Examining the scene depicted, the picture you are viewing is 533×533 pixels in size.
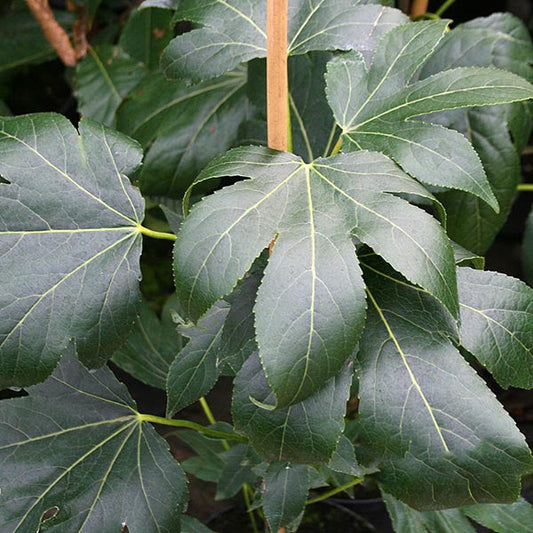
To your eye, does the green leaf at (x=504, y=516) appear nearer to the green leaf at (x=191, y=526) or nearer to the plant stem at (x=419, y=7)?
the green leaf at (x=191, y=526)

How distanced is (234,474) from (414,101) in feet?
1.75

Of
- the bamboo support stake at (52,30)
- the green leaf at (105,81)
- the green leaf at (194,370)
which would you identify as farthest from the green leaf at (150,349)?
the bamboo support stake at (52,30)

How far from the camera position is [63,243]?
58 cm

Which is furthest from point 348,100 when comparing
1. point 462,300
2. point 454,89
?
point 462,300

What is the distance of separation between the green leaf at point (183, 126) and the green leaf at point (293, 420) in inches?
18.0

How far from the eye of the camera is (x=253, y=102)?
0.84 metres

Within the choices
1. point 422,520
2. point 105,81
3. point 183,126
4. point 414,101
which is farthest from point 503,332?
point 105,81

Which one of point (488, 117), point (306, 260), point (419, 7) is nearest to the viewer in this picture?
point (306, 260)

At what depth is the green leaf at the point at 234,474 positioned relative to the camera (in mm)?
871

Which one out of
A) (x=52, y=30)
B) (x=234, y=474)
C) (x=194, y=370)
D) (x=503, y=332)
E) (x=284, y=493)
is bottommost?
(x=234, y=474)

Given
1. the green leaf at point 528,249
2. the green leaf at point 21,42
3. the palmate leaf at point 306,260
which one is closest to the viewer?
the palmate leaf at point 306,260

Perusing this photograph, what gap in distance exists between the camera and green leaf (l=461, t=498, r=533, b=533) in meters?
0.78

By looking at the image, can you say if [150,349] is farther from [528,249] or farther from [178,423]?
[528,249]

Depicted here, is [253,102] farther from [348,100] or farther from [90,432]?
[90,432]
